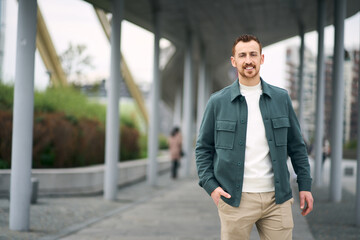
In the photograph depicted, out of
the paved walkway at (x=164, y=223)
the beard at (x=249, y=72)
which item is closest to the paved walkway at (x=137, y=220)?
the paved walkway at (x=164, y=223)

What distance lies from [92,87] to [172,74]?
1352 centimetres

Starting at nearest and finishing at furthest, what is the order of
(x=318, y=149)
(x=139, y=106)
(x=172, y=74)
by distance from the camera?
(x=318, y=149), (x=139, y=106), (x=172, y=74)

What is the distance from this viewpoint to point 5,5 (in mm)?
19547

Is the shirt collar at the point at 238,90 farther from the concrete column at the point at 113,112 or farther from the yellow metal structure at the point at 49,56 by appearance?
the yellow metal structure at the point at 49,56

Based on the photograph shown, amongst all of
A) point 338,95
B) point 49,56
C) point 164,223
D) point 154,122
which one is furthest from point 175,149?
point 164,223

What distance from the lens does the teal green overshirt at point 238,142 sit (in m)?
2.93

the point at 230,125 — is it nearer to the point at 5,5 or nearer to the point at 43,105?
the point at 43,105

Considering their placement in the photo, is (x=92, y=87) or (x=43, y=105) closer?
(x=43, y=105)

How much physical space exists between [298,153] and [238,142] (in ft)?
1.31

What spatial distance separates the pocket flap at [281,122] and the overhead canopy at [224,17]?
31.5ft

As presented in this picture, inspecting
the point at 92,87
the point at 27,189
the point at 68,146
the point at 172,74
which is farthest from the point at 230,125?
the point at 172,74

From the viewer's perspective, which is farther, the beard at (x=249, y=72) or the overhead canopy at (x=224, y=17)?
the overhead canopy at (x=224, y=17)

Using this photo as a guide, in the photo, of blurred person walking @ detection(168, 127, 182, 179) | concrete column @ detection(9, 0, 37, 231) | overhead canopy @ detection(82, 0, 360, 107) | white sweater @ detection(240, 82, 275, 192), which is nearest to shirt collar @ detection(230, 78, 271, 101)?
white sweater @ detection(240, 82, 275, 192)

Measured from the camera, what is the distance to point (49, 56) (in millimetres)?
18812
